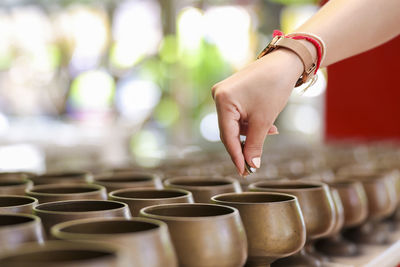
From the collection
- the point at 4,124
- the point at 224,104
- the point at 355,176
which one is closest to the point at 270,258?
the point at 224,104

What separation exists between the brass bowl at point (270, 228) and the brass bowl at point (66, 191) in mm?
219

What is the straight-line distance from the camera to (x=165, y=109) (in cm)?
630

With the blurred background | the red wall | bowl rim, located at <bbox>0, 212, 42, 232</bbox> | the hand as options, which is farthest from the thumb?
the blurred background

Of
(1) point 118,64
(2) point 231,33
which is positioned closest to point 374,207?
(1) point 118,64

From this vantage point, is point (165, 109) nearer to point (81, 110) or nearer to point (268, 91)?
point (81, 110)

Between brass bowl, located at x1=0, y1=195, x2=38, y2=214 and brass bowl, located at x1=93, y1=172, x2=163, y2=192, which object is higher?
brass bowl, located at x1=93, y1=172, x2=163, y2=192

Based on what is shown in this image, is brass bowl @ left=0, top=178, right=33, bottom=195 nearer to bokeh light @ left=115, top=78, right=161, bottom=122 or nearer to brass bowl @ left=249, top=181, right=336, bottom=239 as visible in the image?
brass bowl @ left=249, top=181, right=336, bottom=239

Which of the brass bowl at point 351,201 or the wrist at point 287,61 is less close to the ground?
the wrist at point 287,61

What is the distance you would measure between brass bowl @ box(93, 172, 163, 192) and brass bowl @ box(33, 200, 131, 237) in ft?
0.99

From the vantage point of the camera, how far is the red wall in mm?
4387

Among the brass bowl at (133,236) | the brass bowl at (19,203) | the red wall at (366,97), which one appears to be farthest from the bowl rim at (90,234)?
the red wall at (366,97)

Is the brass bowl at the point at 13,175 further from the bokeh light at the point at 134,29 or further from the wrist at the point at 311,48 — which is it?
the bokeh light at the point at 134,29

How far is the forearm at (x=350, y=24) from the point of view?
1.25m

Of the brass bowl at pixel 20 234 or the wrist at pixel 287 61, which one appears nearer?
the brass bowl at pixel 20 234
